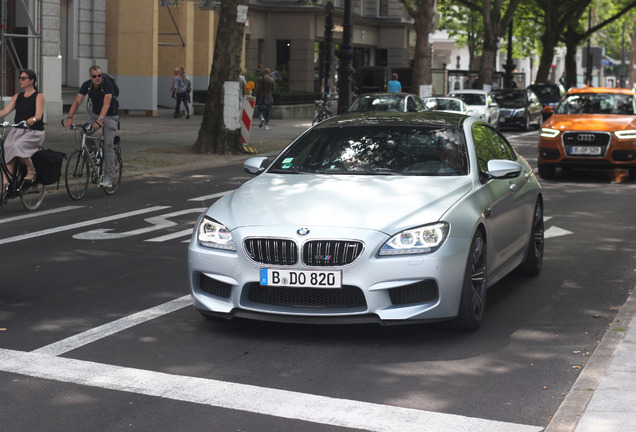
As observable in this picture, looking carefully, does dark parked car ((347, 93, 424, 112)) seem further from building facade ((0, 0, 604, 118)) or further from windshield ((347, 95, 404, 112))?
building facade ((0, 0, 604, 118))

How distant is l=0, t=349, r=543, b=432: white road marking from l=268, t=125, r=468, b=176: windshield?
251cm

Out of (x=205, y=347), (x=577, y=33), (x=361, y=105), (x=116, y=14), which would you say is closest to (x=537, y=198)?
(x=205, y=347)

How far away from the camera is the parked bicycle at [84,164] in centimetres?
1498

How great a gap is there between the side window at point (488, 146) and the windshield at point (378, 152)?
0.69ft

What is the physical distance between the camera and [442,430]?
5289mm

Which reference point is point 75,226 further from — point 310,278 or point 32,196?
point 310,278

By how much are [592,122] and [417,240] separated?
43.6 ft

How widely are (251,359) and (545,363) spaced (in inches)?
71.0

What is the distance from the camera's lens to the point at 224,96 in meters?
23.6

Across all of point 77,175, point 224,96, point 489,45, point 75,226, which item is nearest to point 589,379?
point 75,226

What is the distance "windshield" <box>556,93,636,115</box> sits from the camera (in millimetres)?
20094

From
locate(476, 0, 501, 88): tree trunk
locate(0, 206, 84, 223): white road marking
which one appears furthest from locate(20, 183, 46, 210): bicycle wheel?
locate(476, 0, 501, 88): tree trunk

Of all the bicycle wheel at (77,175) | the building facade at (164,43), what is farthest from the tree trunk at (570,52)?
the bicycle wheel at (77,175)

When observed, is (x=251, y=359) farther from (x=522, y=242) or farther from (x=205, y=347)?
(x=522, y=242)
